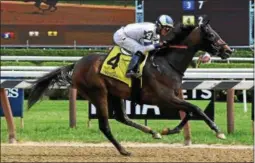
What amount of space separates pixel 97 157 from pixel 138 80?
3.21 ft

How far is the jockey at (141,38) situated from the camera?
7.17m

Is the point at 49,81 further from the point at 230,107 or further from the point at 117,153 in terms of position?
the point at 230,107

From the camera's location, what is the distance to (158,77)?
713 cm

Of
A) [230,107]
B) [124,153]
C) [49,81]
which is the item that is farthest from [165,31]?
[230,107]

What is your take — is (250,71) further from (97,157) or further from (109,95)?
(97,157)

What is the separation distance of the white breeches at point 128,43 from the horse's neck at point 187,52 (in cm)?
32

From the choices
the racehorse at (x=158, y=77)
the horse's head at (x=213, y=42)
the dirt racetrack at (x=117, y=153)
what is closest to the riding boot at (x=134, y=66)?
the racehorse at (x=158, y=77)

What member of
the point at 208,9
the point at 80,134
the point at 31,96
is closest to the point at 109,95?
the point at 31,96

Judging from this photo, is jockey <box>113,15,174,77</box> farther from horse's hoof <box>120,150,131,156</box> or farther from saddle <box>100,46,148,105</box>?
horse's hoof <box>120,150,131,156</box>

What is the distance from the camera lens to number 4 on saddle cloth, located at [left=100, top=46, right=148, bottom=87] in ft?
23.8

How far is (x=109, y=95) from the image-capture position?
7.59 meters

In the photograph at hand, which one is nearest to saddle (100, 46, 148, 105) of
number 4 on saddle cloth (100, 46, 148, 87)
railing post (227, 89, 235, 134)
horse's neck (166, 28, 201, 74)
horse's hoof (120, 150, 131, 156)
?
number 4 on saddle cloth (100, 46, 148, 87)

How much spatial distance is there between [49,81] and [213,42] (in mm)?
2032

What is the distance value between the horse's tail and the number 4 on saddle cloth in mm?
624
